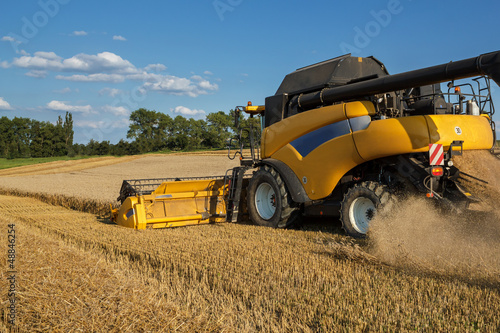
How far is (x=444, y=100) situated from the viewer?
23.3ft

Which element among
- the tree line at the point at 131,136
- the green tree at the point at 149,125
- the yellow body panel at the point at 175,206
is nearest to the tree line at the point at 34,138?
the tree line at the point at 131,136

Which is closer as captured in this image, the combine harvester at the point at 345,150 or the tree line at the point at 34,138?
the combine harvester at the point at 345,150

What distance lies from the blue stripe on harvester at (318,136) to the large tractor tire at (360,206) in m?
0.87

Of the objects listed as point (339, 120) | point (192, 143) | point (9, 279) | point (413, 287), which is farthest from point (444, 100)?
point (192, 143)

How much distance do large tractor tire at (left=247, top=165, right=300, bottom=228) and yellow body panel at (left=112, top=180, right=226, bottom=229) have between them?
2.64 ft

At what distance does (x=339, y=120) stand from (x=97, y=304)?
465cm

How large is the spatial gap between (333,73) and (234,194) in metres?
3.28

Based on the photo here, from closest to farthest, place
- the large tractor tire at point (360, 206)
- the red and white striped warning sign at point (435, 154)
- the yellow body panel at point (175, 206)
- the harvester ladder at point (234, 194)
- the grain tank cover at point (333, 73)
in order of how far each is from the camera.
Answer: the red and white striped warning sign at point (435, 154) → the large tractor tire at point (360, 206) → the grain tank cover at point (333, 73) → the yellow body panel at point (175, 206) → the harvester ladder at point (234, 194)

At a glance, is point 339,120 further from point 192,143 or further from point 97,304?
point 192,143

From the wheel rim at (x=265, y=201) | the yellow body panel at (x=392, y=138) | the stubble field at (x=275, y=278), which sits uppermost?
the yellow body panel at (x=392, y=138)

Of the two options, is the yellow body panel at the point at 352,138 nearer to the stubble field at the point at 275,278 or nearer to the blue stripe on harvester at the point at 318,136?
the blue stripe on harvester at the point at 318,136

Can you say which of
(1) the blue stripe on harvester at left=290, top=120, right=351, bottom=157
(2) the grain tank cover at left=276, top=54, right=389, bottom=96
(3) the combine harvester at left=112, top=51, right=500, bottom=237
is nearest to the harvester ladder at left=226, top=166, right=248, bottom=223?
(3) the combine harvester at left=112, top=51, right=500, bottom=237

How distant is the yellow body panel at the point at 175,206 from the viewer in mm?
8375

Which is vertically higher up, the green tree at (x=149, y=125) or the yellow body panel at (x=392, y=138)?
the green tree at (x=149, y=125)
